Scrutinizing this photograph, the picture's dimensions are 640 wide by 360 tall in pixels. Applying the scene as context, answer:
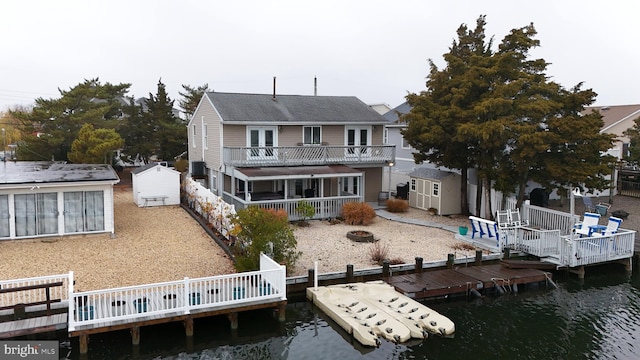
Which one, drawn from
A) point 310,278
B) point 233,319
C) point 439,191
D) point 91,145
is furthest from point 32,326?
point 91,145

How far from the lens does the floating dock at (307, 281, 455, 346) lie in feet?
39.7

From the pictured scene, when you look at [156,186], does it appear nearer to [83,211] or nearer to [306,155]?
[83,211]

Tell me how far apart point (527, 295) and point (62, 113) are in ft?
108

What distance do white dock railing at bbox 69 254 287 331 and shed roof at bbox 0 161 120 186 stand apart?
7.75 metres

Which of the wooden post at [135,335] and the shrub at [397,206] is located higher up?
the shrub at [397,206]

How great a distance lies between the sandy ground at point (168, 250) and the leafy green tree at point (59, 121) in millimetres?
14123

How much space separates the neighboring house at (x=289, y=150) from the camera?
80.9 feet

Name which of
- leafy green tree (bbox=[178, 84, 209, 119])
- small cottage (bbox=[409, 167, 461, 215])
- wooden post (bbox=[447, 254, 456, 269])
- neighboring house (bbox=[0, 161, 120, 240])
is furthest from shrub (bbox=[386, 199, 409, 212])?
leafy green tree (bbox=[178, 84, 209, 119])

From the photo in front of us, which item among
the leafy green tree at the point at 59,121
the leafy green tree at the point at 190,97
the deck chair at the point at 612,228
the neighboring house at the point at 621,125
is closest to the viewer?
the deck chair at the point at 612,228

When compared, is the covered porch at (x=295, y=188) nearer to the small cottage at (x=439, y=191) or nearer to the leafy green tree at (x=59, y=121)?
the small cottage at (x=439, y=191)

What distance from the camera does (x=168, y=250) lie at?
17.7m

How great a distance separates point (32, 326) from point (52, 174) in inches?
418

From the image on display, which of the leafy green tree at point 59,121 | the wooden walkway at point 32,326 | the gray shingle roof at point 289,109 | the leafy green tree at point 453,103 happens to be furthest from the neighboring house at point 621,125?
the leafy green tree at point 59,121

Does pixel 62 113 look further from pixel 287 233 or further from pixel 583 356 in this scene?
pixel 583 356
